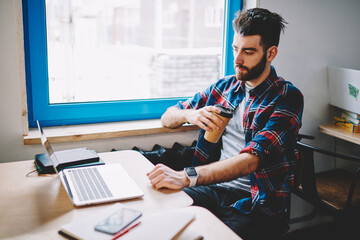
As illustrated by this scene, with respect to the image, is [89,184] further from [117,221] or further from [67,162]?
[117,221]

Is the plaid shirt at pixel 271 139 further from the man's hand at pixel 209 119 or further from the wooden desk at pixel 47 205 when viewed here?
the wooden desk at pixel 47 205

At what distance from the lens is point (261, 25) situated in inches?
65.1

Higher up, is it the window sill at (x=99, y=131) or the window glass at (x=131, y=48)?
the window glass at (x=131, y=48)

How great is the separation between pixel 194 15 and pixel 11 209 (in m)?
1.76

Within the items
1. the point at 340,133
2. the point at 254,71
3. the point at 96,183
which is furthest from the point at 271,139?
the point at 340,133

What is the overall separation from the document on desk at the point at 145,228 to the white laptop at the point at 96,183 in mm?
164

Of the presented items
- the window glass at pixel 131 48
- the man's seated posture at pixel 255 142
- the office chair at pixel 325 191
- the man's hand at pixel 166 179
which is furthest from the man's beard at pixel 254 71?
the window glass at pixel 131 48

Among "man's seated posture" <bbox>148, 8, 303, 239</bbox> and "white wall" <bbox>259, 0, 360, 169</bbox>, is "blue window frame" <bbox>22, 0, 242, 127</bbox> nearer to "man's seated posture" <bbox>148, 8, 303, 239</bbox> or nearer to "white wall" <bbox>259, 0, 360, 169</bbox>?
"white wall" <bbox>259, 0, 360, 169</bbox>

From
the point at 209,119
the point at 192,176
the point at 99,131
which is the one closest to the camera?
the point at 192,176

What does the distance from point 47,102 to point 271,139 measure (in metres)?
1.20

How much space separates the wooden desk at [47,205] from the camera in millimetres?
994

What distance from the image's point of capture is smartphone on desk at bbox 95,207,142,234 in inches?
36.2

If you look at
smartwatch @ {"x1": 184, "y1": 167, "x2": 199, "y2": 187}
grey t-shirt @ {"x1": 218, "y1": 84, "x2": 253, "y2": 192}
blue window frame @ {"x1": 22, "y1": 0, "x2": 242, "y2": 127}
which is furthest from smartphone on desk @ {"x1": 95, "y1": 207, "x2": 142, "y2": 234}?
blue window frame @ {"x1": 22, "y1": 0, "x2": 242, "y2": 127}

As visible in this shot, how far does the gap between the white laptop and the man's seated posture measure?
24cm
